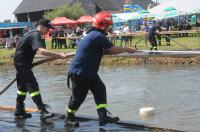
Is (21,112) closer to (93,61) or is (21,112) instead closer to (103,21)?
(93,61)

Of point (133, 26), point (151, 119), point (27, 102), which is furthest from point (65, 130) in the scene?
point (133, 26)

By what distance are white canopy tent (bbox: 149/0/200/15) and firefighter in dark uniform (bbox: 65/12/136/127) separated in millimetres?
30450

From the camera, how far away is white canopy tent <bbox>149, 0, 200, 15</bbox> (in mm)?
37594

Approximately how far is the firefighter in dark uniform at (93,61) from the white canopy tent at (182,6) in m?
30.4

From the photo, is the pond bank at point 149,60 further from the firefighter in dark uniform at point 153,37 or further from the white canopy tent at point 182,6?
the white canopy tent at point 182,6

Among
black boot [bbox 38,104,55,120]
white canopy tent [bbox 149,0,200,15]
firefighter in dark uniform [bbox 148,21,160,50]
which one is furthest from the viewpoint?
white canopy tent [bbox 149,0,200,15]

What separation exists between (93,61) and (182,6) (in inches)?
1270

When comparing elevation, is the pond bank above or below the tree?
below

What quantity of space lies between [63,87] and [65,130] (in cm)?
719

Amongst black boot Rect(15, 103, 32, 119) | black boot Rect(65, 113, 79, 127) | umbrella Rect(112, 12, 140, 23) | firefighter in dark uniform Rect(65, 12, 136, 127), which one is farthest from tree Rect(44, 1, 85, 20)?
firefighter in dark uniform Rect(65, 12, 136, 127)

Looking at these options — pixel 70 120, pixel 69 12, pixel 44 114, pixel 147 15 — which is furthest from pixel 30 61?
pixel 69 12

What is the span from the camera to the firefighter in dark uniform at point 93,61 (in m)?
7.50

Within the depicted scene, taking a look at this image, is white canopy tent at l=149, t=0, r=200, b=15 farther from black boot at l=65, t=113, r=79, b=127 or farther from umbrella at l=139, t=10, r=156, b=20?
black boot at l=65, t=113, r=79, b=127

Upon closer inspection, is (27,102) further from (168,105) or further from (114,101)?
(168,105)
